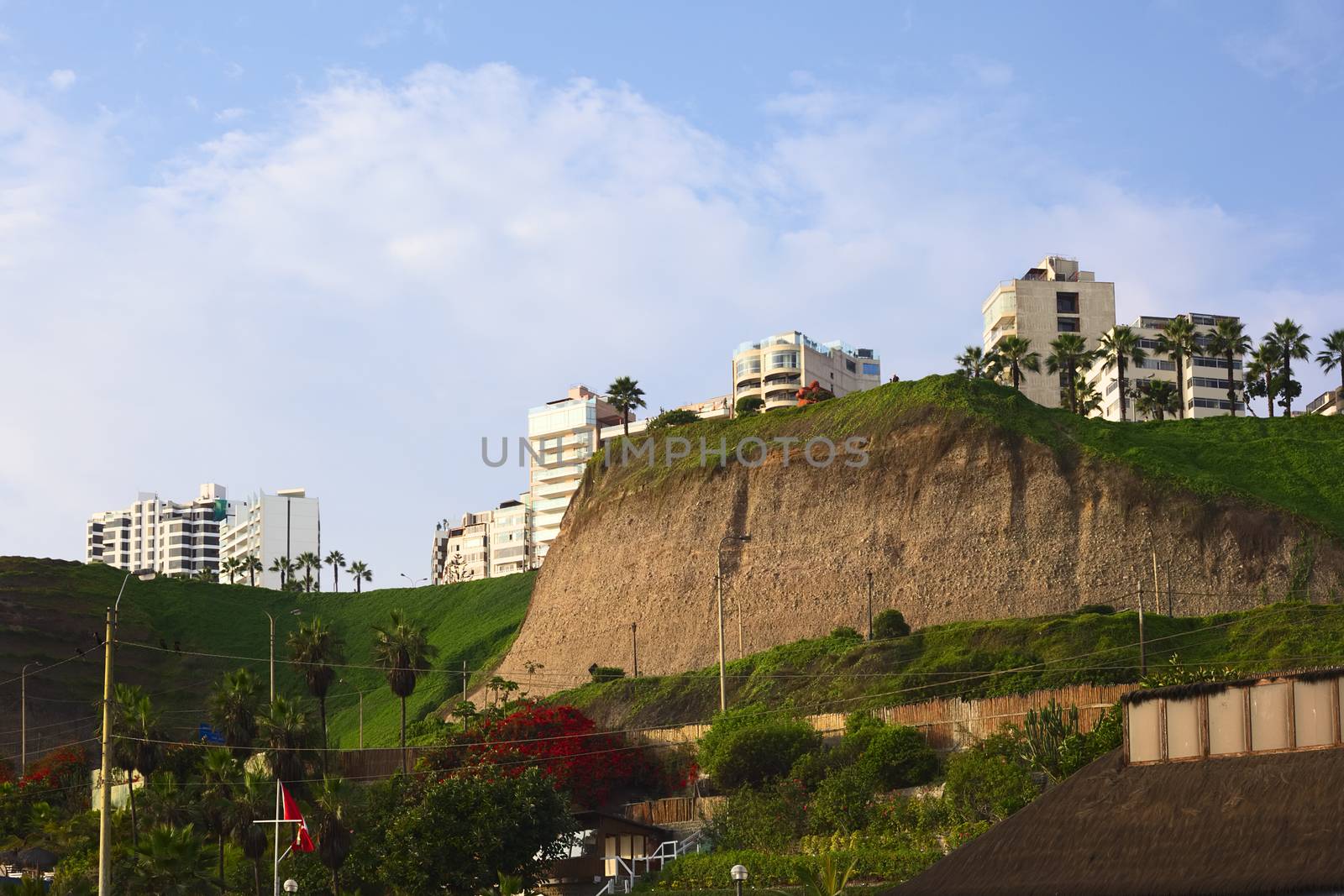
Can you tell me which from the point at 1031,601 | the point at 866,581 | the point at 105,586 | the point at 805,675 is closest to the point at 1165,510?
the point at 1031,601

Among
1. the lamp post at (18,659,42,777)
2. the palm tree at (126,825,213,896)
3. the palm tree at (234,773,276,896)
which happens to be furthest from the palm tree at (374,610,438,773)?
the lamp post at (18,659,42,777)

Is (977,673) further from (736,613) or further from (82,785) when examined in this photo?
(82,785)

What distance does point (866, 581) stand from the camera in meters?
85.9

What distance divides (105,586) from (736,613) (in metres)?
58.1

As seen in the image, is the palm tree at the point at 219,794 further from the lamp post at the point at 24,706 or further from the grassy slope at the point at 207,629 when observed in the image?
the lamp post at the point at 24,706

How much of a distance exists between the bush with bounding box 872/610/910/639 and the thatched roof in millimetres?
44582

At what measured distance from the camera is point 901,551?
86062 mm

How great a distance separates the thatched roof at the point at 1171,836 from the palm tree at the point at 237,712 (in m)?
37.3

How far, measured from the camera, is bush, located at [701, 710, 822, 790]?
58625 millimetres

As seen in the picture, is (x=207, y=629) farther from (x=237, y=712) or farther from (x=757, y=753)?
(x=757, y=753)

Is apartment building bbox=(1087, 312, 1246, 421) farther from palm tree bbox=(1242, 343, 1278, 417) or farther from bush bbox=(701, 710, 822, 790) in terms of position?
bush bbox=(701, 710, 822, 790)

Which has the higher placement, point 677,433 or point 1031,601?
point 677,433

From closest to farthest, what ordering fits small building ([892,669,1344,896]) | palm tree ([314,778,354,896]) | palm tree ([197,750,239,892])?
small building ([892,669,1344,896]) < palm tree ([314,778,354,896]) < palm tree ([197,750,239,892])

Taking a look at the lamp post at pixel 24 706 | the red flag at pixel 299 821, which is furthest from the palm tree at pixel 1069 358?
the red flag at pixel 299 821
